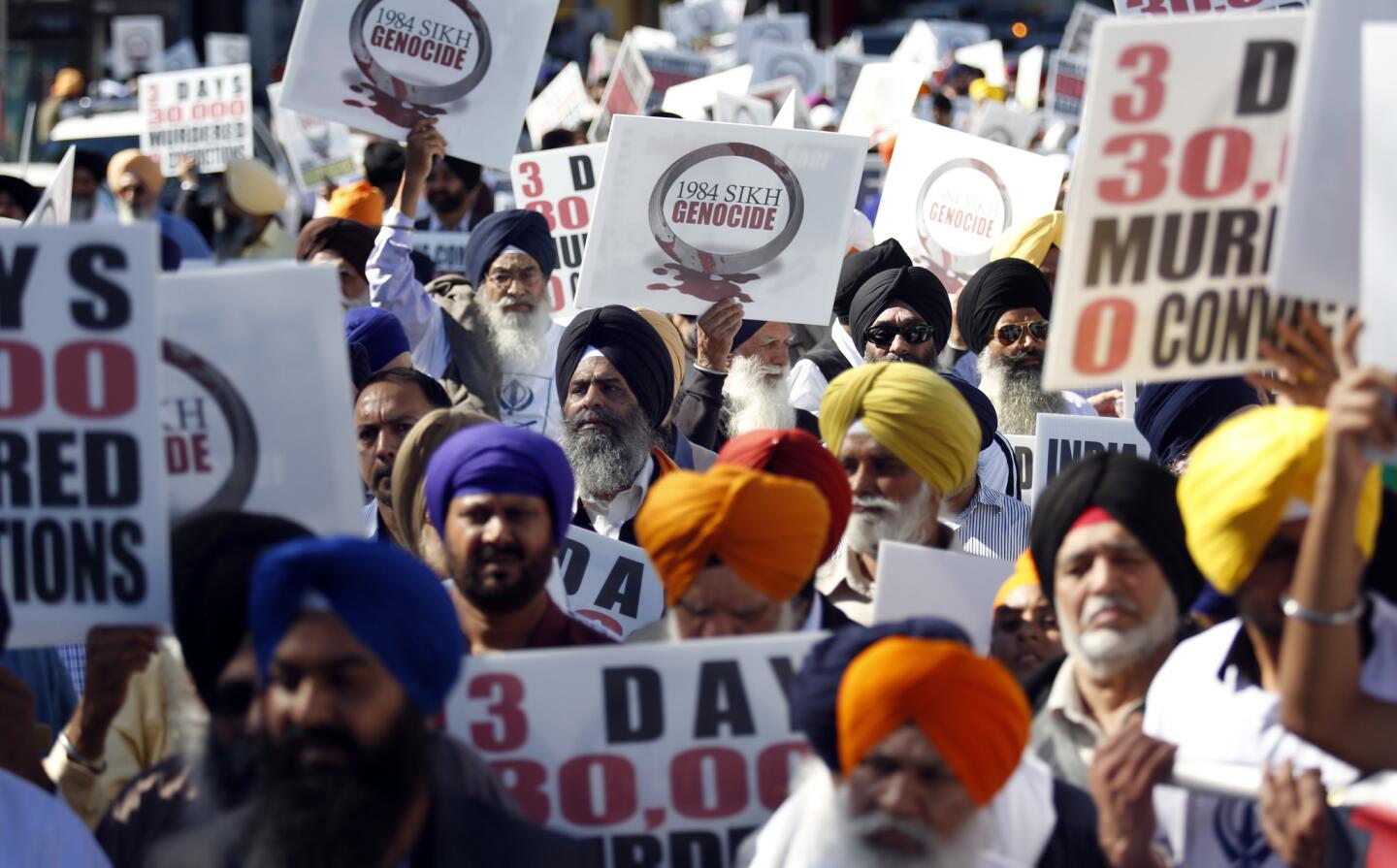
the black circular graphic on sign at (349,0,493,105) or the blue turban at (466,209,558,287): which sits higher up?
the black circular graphic on sign at (349,0,493,105)

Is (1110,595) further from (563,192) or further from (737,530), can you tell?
(563,192)

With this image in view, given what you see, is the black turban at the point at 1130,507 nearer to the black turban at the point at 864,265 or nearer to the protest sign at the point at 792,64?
the black turban at the point at 864,265

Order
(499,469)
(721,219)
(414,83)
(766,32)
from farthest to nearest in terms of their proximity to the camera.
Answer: (766,32) → (414,83) → (721,219) → (499,469)

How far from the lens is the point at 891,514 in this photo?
4652 millimetres

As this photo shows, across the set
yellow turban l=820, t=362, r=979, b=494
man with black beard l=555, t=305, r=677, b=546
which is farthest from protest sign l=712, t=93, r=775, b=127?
yellow turban l=820, t=362, r=979, b=494

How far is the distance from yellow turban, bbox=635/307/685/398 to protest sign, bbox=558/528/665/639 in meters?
1.22

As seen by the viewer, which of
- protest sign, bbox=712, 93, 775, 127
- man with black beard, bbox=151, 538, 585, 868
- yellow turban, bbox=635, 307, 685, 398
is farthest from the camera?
protest sign, bbox=712, 93, 775, 127

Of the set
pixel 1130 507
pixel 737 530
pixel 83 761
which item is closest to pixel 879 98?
pixel 737 530

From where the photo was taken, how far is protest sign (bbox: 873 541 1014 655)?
394cm

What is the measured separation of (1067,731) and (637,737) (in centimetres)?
76

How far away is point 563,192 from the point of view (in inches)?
314

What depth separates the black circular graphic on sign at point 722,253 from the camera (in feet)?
19.6

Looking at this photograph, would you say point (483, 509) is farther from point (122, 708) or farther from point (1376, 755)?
point (1376, 755)

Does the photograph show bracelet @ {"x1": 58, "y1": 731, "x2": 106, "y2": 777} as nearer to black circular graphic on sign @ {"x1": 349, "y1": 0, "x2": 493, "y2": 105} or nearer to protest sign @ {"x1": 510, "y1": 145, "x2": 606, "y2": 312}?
black circular graphic on sign @ {"x1": 349, "y1": 0, "x2": 493, "y2": 105}
